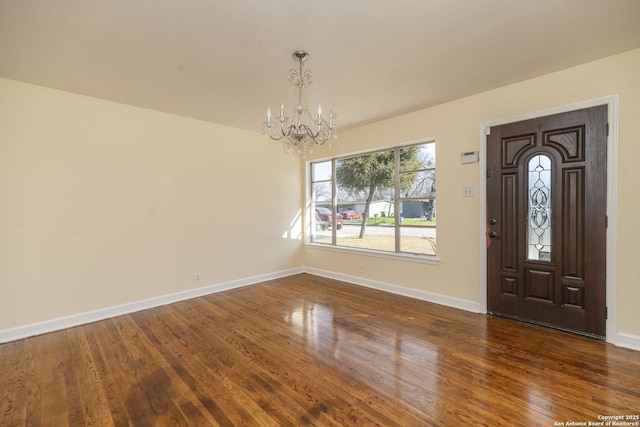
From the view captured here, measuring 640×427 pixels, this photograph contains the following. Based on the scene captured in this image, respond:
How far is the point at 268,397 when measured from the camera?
1964 millimetres

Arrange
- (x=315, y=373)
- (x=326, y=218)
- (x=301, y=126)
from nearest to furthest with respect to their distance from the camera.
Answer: (x=315, y=373) → (x=301, y=126) → (x=326, y=218)

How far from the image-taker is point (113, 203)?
351 centimetres

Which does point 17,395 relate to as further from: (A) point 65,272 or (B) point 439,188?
(B) point 439,188

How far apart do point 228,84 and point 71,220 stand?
2383 millimetres

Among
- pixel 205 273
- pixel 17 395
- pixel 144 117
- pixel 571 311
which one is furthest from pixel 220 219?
pixel 571 311

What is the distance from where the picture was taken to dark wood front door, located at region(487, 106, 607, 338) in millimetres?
2715

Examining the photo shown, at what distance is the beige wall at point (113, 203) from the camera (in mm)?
2936

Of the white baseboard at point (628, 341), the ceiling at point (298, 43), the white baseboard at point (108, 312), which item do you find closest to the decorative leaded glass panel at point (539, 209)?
the white baseboard at point (628, 341)

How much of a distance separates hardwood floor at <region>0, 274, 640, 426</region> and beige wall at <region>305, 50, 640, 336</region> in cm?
61

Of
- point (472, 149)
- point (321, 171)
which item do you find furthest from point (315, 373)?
point (321, 171)

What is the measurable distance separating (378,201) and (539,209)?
7.11ft

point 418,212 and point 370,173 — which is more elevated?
point 370,173

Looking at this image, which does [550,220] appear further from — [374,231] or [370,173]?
[370,173]

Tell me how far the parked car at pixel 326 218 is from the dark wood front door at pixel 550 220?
8.38 ft
